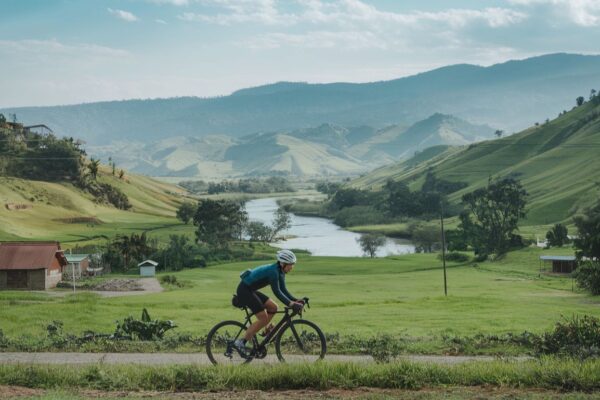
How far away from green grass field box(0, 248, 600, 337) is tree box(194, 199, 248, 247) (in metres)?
42.9

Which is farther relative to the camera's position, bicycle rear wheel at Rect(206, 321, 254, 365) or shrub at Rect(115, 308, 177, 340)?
shrub at Rect(115, 308, 177, 340)

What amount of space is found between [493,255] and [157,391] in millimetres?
127047

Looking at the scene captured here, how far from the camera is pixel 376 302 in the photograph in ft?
194

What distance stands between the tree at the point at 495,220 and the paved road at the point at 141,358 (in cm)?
12103

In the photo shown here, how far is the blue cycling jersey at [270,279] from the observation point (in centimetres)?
1894

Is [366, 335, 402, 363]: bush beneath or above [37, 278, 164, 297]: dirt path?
above

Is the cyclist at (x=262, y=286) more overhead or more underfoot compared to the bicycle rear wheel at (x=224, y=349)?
more overhead

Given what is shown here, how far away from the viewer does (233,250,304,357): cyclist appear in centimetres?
1894

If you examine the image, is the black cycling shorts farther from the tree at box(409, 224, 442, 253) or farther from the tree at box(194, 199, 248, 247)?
the tree at box(409, 224, 442, 253)

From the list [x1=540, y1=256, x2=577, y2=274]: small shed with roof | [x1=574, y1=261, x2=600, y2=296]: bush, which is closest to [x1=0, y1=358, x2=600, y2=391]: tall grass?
[x1=574, y1=261, x2=600, y2=296]: bush

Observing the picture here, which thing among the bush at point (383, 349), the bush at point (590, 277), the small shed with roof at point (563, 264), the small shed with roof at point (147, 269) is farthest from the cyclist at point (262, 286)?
the small shed with roof at point (147, 269)

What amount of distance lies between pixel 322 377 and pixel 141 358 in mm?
6527

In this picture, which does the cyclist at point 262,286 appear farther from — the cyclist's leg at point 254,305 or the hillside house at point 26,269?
the hillside house at point 26,269

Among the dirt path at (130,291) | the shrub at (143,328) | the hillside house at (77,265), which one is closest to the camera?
the shrub at (143,328)
